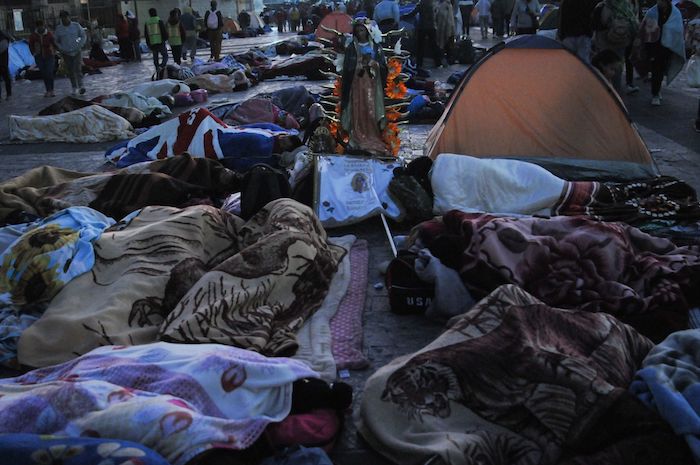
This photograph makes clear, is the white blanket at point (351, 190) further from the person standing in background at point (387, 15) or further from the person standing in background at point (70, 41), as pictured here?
the person standing in background at point (387, 15)

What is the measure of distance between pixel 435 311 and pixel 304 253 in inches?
32.4

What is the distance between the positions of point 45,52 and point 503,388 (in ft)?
43.2

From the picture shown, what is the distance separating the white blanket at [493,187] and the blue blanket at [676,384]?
2373 mm

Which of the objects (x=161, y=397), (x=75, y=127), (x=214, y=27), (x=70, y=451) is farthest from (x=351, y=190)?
(x=214, y=27)

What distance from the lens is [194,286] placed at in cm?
372

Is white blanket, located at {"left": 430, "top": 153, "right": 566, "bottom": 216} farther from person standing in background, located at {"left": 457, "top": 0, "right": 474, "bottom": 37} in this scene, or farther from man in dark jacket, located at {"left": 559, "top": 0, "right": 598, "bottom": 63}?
person standing in background, located at {"left": 457, "top": 0, "right": 474, "bottom": 37}

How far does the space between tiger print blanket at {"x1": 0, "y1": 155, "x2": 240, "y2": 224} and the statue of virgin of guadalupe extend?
1.33 m

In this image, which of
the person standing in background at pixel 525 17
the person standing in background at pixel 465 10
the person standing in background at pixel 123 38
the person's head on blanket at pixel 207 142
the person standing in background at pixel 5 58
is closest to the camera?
the person's head on blanket at pixel 207 142

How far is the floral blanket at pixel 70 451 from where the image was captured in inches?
84.7

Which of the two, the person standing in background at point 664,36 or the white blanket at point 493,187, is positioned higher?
the person standing in background at point 664,36

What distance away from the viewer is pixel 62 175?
6.11 meters

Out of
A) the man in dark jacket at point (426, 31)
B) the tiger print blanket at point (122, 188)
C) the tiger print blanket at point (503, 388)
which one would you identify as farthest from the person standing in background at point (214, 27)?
the tiger print blanket at point (503, 388)

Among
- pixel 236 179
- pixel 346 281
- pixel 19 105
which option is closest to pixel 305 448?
pixel 346 281

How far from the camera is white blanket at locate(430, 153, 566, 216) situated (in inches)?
202
